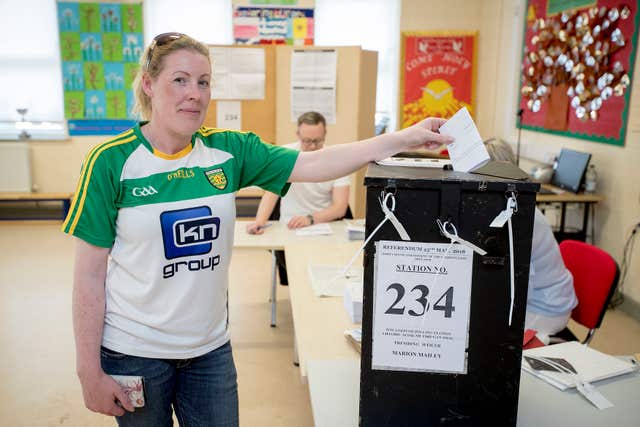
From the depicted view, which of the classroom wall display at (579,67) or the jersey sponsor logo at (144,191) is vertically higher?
the classroom wall display at (579,67)

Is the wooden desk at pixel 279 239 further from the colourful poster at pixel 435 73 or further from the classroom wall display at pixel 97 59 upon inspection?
the classroom wall display at pixel 97 59

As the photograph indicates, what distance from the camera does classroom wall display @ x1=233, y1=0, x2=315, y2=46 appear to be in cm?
612

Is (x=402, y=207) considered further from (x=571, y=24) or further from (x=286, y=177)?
(x=571, y=24)

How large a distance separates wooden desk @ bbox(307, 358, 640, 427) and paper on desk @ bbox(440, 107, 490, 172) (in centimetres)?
55

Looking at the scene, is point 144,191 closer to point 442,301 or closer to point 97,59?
point 442,301

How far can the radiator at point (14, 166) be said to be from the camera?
612cm

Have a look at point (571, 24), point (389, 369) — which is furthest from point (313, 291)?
point (571, 24)

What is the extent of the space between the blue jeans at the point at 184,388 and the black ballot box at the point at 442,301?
0.45m

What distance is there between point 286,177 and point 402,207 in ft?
1.62

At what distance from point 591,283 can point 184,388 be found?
1.62 meters

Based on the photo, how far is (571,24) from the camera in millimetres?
4457

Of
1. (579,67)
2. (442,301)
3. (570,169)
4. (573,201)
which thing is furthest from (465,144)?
(579,67)

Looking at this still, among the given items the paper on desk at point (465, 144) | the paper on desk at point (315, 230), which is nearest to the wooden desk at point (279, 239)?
the paper on desk at point (315, 230)

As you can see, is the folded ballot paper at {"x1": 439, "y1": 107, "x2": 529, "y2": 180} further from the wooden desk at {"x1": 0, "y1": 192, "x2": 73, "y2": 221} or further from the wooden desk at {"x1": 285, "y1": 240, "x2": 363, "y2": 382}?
the wooden desk at {"x1": 0, "y1": 192, "x2": 73, "y2": 221}
